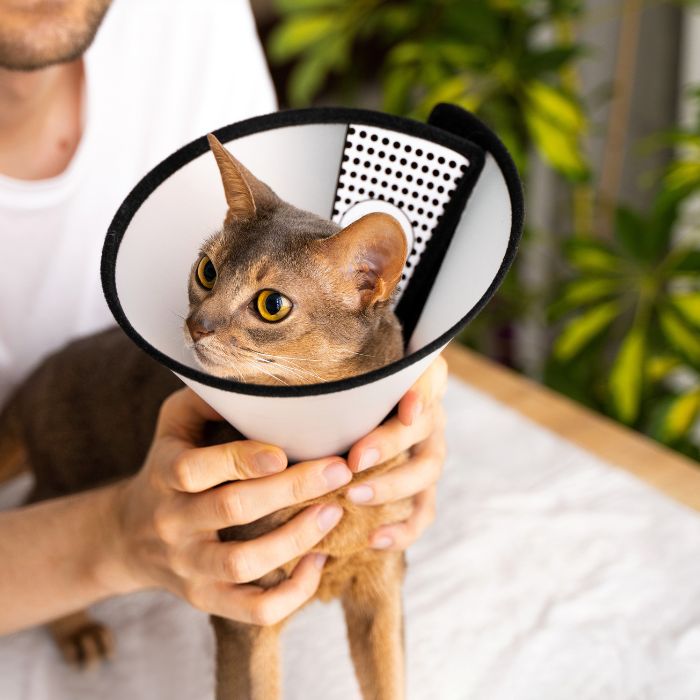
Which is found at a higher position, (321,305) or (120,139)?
(321,305)

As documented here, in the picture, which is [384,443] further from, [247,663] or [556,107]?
[556,107]

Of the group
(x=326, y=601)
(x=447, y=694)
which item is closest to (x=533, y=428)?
(x=447, y=694)

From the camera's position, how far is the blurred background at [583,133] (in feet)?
5.37

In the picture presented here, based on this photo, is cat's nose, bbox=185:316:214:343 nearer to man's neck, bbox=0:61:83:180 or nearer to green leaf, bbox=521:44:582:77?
man's neck, bbox=0:61:83:180

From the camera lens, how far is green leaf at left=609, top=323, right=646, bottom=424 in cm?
162

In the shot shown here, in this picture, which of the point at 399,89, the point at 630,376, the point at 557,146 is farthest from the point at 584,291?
the point at 399,89


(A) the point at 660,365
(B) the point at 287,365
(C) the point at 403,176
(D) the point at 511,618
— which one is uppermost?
(C) the point at 403,176

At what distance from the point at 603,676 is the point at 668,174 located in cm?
97

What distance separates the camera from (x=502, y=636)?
106cm

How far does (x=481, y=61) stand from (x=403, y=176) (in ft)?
Result: 3.66

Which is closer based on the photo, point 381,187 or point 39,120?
point 381,187

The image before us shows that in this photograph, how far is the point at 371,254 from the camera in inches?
27.1

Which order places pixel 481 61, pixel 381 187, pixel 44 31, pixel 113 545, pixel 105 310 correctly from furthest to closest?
pixel 481 61, pixel 105 310, pixel 44 31, pixel 113 545, pixel 381 187

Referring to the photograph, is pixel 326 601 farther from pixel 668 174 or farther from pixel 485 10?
pixel 485 10
